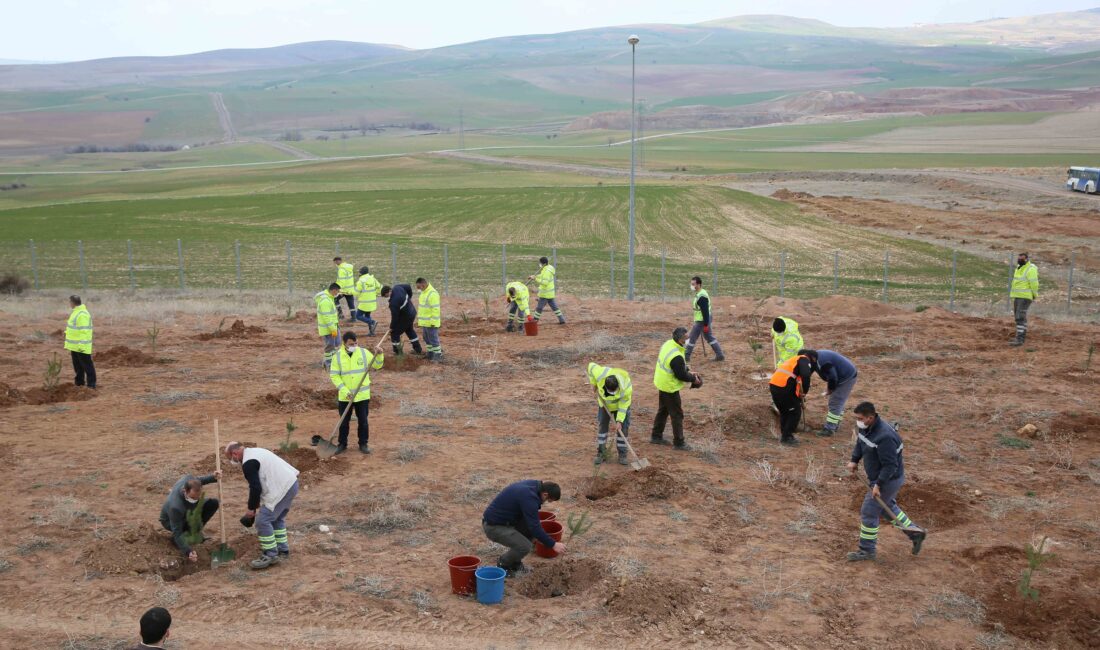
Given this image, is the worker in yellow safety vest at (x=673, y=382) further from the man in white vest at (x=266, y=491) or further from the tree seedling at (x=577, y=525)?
the man in white vest at (x=266, y=491)

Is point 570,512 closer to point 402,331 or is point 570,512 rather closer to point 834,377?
point 834,377

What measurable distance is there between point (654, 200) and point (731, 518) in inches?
2116

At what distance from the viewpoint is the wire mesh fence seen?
32000 mm

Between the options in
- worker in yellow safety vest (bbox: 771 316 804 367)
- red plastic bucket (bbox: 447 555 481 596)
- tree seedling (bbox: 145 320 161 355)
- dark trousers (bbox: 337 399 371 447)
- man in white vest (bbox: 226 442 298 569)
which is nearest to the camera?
red plastic bucket (bbox: 447 555 481 596)

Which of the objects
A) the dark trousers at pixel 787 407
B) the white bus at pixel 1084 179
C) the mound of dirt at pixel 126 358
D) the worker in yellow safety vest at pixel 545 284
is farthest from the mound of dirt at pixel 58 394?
the white bus at pixel 1084 179

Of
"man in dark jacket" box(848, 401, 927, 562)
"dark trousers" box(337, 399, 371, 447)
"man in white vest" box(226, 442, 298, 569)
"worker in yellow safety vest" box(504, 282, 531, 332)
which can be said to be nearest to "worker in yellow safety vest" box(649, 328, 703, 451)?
"man in dark jacket" box(848, 401, 927, 562)

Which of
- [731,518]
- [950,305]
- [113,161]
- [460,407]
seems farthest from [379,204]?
[113,161]

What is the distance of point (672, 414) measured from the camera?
14.2m

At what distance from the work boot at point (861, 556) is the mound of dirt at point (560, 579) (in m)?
2.90

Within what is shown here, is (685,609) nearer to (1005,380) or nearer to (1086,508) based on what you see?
(1086,508)

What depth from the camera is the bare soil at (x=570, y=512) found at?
9.11 meters

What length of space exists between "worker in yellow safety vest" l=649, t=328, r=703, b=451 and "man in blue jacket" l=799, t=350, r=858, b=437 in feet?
7.25

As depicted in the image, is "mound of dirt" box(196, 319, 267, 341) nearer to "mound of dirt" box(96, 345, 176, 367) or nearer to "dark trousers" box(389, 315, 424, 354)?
"mound of dirt" box(96, 345, 176, 367)

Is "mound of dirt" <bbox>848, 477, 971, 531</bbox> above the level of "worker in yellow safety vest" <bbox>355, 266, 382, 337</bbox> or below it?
below
